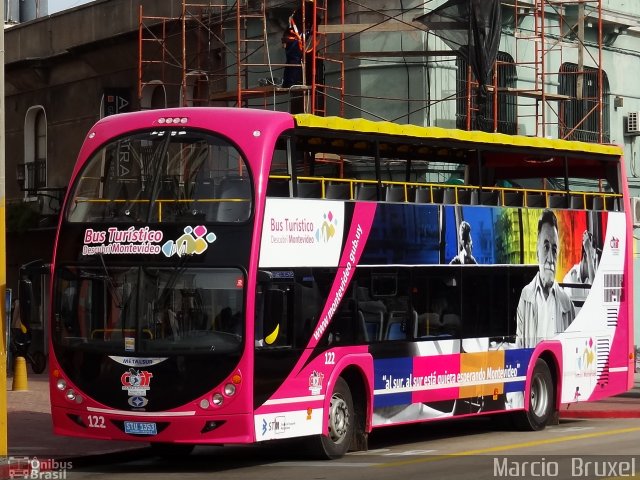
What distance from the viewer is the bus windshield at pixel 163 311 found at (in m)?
14.8

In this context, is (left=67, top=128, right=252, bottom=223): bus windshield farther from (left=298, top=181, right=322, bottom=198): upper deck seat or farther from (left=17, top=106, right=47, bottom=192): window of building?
(left=17, top=106, right=47, bottom=192): window of building

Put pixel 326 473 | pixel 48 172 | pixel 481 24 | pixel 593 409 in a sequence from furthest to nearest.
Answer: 1. pixel 48 172
2. pixel 481 24
3. pixel 593 409
4. pixel 326 473

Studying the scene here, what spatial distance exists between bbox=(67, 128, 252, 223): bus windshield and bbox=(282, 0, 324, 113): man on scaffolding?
33.8ft

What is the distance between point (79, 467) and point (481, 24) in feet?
45.7

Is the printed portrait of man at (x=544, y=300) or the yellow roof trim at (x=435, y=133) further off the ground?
the yellow roof trim at (x=435, y=133)

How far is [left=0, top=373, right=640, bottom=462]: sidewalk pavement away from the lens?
1691 centimetres

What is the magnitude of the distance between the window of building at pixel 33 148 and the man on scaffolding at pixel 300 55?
11053 mm

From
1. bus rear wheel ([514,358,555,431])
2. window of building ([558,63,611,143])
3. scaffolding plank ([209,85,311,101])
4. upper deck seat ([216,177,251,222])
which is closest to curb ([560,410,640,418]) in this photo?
bus rear wheel ([514,358,555,431])

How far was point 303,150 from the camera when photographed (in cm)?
1672

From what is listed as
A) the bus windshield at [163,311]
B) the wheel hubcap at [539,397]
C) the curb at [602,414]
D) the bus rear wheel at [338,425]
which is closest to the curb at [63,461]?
the bus windshield at [163,311]

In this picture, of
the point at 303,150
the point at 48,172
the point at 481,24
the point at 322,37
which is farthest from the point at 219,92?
the point at 303,150

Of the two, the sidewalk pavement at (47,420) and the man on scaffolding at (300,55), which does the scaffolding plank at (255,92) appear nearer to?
the man on scaffolding at (300,55)

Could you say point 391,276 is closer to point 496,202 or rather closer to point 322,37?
point 496,202

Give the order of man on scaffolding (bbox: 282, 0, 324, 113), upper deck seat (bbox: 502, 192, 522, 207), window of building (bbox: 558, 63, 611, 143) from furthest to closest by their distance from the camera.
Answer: window of building (bbox: 558, 63, 611, 143)
man on scaffolding (bbox: 282, 0, 324, 113)
upper deck seat (bbox: 502, 192, 522, 207)
